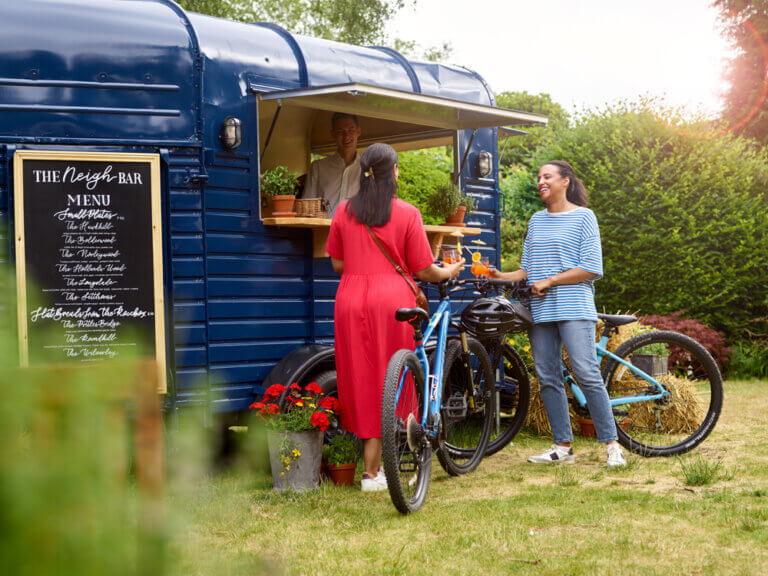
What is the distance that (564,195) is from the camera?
216 inches

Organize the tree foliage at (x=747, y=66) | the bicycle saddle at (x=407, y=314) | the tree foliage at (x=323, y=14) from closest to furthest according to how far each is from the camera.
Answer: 1. the bicycle saddle at (x=407, y=314)
2. the tree foliage at (x=323, y=14)
3. the tree foliage at (x=747, y=66)

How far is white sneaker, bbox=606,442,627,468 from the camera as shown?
5.25 metres

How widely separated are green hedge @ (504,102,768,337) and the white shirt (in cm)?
638

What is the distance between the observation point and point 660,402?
5.88 m

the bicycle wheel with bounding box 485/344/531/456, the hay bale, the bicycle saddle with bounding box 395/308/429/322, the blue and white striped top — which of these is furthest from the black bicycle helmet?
the hay bale

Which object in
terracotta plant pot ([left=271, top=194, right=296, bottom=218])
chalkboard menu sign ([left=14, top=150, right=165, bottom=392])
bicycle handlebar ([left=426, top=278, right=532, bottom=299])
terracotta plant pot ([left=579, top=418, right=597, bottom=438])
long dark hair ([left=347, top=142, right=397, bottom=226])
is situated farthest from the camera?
terracotta plant pot ([left=579, top=418, right=597, bottom=438])

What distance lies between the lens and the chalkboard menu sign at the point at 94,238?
15.6 ft

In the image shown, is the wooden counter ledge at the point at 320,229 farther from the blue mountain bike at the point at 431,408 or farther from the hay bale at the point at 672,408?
the hay bale at the point at 672,408

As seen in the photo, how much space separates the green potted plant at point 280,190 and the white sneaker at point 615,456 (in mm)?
A: 2485

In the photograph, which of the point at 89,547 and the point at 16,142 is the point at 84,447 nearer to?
the point at 89,547

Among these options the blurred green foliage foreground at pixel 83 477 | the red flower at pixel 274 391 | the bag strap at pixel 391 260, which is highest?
the bag strap at pixel 391 260

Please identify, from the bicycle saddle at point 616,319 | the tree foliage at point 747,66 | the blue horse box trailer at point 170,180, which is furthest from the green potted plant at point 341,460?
the tree foliage at point 747,66

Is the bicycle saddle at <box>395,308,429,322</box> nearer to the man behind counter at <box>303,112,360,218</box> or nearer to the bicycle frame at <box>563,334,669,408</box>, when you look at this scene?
the bicycle frame at <box>563,334,669,408</box>

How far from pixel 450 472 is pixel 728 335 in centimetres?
831
